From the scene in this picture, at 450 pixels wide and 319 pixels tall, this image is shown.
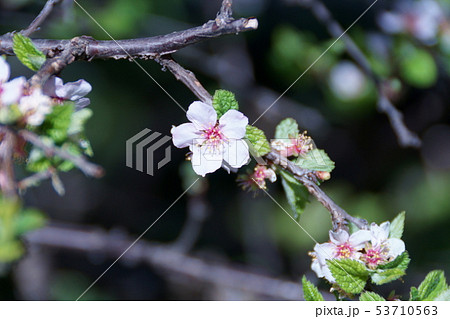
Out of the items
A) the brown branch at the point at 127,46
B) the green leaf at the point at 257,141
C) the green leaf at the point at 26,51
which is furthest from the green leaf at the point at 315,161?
the green leaf at the point at 26,51

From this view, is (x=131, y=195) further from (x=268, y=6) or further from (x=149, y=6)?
(x=268, y=6)

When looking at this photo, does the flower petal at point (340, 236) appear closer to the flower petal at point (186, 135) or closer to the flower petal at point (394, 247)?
the flower petal at point (394, 247)

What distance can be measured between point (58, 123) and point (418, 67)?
1.58 meters

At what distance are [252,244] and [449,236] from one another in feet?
3.42

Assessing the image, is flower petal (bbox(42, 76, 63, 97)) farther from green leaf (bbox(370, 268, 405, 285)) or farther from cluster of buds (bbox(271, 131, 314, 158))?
green leaf (bbox(370, 268, 405, 285))

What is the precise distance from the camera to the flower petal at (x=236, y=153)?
3.47ft

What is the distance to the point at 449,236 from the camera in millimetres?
2574

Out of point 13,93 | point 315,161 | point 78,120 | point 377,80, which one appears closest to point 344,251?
point 315,161

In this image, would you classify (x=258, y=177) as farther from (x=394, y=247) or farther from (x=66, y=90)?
(x=66, y=90)

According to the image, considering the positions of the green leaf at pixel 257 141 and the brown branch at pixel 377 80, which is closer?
the green leaf at pixel 257 141

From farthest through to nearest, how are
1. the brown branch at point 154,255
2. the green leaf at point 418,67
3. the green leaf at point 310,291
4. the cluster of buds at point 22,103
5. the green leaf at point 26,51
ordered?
the brown branch at point 154,255 → the green leaf at point 418,67 → the green leaf at point 310,291 → the green leaf at point 26,51 → the cluster of buds at point 22,103

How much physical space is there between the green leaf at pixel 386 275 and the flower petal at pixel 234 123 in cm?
42

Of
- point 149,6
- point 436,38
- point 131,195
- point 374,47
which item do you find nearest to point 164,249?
point 131,195

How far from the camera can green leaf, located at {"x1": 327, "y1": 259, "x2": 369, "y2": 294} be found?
1026 mm
